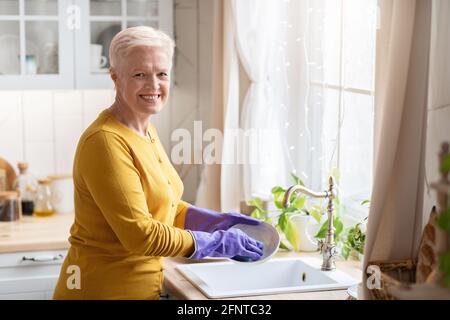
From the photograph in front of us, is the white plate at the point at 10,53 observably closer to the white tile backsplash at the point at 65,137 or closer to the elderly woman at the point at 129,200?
the white tile backsplash at the point at 65,137

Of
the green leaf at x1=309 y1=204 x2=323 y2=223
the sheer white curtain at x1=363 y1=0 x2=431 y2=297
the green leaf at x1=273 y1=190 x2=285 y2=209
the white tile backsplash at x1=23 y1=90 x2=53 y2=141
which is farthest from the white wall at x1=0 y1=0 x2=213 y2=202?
the sheer white curtain at x1=363 y1=0 x2=431 y2=297

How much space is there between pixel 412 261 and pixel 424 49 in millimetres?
495

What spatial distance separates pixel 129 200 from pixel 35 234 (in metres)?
1.18

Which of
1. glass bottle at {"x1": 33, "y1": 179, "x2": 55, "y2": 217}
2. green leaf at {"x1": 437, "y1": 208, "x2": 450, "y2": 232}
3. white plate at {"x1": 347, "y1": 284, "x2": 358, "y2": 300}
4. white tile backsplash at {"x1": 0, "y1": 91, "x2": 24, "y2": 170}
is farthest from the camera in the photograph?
white tile backsplash at {"x1": 0, "y1": 91, "x2": 24, "y2": 170}

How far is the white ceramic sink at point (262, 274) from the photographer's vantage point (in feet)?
8.50

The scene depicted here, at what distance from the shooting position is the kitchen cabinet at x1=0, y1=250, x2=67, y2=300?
10.1 ft

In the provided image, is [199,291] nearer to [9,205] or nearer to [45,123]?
[9,205]

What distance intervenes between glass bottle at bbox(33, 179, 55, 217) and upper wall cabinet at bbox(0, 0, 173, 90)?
42 centimetres

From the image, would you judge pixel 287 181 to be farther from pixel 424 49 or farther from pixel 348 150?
pixel 424 49

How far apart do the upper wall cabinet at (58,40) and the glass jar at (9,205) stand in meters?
0.43

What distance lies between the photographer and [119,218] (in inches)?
84.0
